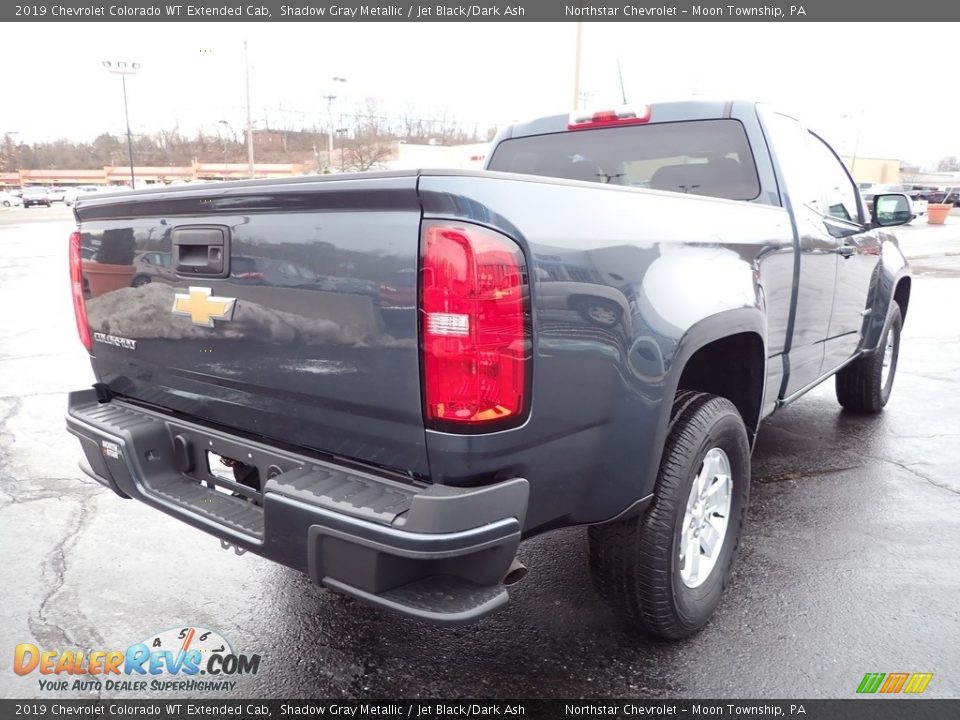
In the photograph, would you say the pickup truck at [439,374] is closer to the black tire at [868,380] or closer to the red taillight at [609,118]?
the red taillight at [609,118]

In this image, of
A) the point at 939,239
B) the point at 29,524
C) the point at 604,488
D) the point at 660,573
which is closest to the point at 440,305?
the point at 604,488

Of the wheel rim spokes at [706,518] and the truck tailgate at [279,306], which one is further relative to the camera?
the wheel rim spokes at [706,518]

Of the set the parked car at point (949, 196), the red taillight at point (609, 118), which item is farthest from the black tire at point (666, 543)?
the parked car at point (949, 196)

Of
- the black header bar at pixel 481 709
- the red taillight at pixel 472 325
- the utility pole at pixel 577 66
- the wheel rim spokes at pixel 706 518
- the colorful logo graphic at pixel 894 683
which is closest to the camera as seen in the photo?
the red taillight at pixel 472 325

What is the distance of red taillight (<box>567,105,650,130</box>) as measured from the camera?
3.67 meters

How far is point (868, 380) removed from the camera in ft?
17.2

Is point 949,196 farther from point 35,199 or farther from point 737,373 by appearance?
point 35,199

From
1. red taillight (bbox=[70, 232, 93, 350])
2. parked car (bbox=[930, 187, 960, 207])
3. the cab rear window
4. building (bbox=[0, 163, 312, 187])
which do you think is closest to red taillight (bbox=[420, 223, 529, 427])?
red taillight (bbox=[70, 232, 93, 350])

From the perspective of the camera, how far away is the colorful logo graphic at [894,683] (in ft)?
7.80

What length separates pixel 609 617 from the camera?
2.80 m

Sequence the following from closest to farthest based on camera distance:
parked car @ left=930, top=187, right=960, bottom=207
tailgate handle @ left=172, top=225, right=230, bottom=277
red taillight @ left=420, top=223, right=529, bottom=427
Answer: red taillight @ left=420, top=223, right=529, bottom=427
tailgate handle @ left=172, top=225, right=230, bottom=277
parked car @ left=930, top=187, right=960, bottom=207

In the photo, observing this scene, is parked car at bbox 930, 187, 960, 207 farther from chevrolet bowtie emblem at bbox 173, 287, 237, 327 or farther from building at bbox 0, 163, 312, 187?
chevrolet bowtie emblem at bbox 173, 287, 237, 327

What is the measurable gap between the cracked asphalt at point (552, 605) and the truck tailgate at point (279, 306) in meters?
0.90

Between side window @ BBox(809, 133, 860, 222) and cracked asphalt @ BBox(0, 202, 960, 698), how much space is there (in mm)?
1553
